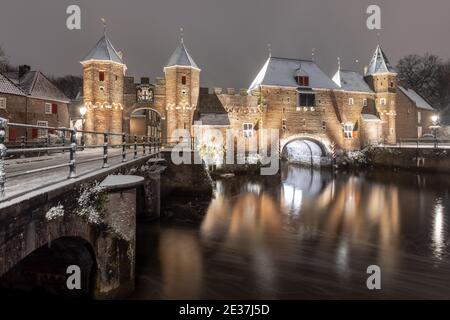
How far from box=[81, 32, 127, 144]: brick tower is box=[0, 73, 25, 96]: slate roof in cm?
530

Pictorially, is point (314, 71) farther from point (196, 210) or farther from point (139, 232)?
point (139, 232)

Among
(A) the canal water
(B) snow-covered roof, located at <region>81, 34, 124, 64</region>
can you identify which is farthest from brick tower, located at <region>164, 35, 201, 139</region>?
(A) the canal water

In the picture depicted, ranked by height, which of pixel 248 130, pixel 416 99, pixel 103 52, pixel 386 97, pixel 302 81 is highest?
pixel 103 52

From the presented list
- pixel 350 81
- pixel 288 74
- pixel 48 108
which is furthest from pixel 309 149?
pixel 48 108

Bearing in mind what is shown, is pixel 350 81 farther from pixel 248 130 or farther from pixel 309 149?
A: pixel 248 130

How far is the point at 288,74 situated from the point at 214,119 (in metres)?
12.4

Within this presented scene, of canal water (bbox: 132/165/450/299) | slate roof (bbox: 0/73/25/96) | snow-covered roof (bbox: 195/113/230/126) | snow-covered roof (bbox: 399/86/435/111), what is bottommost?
canal water (bbox: 132/165/450/299)

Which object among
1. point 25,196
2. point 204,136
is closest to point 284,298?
point 25,196

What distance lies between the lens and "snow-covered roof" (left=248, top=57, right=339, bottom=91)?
3877 cm

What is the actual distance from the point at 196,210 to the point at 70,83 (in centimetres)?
5455

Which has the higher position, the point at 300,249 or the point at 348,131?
the point at 348,131

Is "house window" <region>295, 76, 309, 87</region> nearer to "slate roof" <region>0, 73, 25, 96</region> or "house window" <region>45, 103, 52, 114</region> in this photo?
"house window" <region>45, 103, 52, 114</region>

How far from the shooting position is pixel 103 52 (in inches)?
1197

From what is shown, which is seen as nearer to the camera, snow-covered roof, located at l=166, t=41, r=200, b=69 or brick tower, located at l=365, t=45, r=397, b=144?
snow-covered roof, located at l=166, t=41, r=200, b=69
